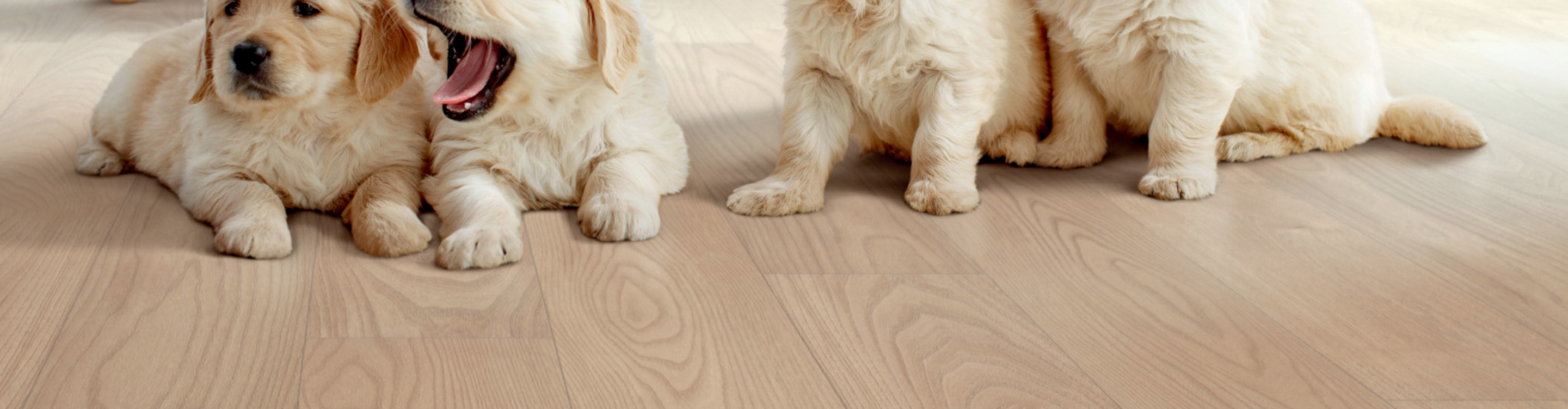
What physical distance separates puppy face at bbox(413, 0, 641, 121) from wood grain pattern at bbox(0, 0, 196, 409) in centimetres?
67

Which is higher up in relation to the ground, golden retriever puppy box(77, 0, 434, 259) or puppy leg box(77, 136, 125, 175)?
golden retriever puppy box(77, 0, 434, 259)

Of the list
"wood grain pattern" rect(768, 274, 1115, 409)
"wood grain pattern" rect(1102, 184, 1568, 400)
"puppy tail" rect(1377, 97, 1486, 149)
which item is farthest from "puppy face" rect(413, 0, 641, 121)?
"puppy tail" rect(1377, 97, 1486, 149)

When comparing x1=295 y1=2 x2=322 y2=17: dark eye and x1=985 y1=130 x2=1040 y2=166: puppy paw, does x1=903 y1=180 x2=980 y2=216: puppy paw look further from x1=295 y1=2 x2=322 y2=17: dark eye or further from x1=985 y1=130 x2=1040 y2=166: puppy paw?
x1=295 y1=2 x2=322 y2=17: dark eye

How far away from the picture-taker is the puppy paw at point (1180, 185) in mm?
2359

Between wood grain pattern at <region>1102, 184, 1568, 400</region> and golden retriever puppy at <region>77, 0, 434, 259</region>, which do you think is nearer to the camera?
wood grain pattern at <region>1102, 184, 1568, 400</region>

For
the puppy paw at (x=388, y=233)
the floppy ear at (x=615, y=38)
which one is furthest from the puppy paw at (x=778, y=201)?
the puppy paw at (x=388, y=233)

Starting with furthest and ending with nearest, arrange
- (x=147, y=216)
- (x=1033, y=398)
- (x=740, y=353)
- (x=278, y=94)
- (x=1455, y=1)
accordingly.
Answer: (x=1455, y=1)
(x=147, y=216)
(x=278, y=94)
(x=740, y=353)
(x=1033, y=398)

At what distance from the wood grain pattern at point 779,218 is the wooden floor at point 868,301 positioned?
0.01 metres

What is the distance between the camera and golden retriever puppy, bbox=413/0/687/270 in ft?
6.48

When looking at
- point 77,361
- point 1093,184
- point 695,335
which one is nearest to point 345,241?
point 77,361

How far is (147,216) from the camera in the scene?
2164 mm

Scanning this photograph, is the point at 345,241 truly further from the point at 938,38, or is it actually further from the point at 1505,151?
Answer: the point at 1505,151

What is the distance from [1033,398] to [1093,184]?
1.13 meters

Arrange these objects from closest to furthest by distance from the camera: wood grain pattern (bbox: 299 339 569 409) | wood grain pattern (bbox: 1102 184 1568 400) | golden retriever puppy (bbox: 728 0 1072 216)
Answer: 1. wood grain pattern (bbox: 299 339 569 409)
2. wood grain pattern (bbox: 1102 184 1568 400)
3. golden retriever puppy (bbox: 728 0 1072 216)
